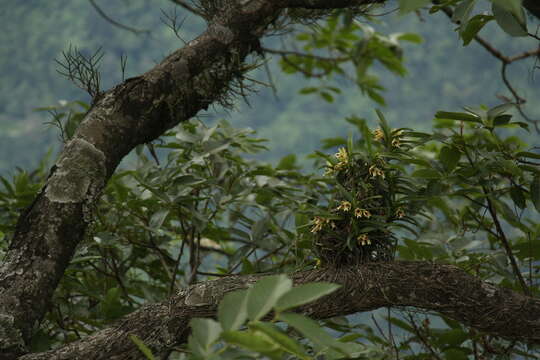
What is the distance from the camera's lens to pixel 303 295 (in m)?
0.33

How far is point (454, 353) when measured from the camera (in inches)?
29.1

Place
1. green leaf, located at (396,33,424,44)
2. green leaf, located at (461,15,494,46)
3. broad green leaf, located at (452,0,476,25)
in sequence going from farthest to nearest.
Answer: green leaf, located at (396,33,424,44) < green leaf, located at (461,15,494,46) < broad green leaf, located at (452,0,476,25)

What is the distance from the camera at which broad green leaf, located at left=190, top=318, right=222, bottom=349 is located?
0.34 meters

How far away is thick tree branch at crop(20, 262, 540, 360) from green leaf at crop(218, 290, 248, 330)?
0.78ft

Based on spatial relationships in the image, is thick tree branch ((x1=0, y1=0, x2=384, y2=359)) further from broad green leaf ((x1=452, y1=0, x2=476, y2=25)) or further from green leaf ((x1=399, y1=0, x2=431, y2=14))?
green leaf ((x1=399, y1=0, x2=431, y2=14))

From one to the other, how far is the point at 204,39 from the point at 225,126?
24cm

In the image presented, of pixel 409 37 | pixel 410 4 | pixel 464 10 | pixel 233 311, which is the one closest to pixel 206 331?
pixel 233 311

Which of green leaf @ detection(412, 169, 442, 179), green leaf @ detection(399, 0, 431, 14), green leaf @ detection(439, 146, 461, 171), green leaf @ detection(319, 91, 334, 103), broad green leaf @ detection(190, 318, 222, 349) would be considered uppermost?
green leaf @ detection(319, 91, 334, 103)

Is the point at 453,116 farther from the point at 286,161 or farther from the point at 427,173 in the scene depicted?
the point at 286,161

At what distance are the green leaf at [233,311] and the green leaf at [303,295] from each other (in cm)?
2

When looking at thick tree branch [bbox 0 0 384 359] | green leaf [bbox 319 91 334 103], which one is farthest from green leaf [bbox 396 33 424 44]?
thick tree branch [bbox 0 0 384 359]

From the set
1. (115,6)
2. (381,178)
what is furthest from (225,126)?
(115,6)

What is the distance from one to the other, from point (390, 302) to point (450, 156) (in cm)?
20

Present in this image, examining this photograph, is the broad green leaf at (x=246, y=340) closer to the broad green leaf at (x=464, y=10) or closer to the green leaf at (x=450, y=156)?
the broad green leaf at (x=464, y=10)
